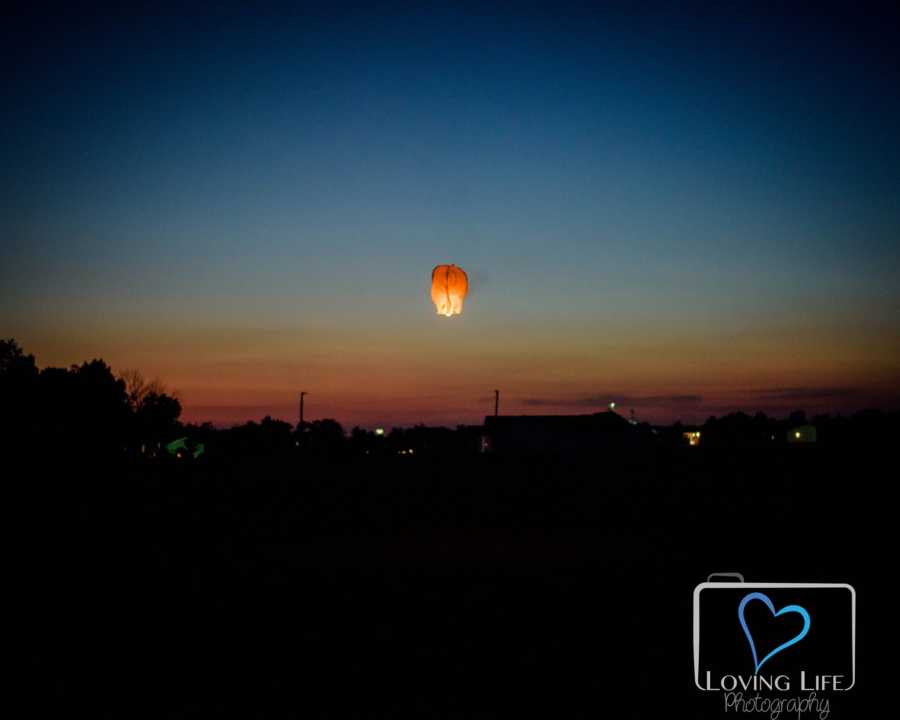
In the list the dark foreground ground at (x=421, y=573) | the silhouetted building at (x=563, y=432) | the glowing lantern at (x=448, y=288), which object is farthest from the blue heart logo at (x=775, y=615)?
the silhouetted building at (x=563, y=432)

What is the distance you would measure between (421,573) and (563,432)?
1110 inches

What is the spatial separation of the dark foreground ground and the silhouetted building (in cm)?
1982

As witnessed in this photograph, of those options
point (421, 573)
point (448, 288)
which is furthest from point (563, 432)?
point (421, 573)

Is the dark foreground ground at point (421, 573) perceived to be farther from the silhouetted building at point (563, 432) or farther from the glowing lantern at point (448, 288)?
the silhouetted building at point (563, 432)

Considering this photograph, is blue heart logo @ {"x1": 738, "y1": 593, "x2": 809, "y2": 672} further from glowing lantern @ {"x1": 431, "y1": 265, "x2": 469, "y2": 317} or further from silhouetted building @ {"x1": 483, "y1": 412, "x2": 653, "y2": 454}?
silhouetted building @ {"x1": 483, "y1": 412, "x2": 653, "y2": 454}

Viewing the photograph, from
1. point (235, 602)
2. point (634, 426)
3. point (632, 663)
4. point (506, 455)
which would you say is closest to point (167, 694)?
point (235, 602)

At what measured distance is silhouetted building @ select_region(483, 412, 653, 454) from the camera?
3500cm

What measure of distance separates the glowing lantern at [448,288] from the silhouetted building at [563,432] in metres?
26.2

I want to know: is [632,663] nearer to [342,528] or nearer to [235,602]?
[235,602]

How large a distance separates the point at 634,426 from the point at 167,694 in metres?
34.1

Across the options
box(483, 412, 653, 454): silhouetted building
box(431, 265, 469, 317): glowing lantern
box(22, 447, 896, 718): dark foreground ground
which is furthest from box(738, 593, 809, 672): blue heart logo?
box(483, 412, 653, 454): silhouetted building

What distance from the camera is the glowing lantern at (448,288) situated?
364 inches

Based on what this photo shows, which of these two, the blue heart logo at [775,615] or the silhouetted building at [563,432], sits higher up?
the silhouetted building at [563,432]

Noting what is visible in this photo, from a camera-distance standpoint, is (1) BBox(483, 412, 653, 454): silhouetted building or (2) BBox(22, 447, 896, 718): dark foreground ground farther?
(1) BBox(483, 412, 653, 454): silhouetted building
